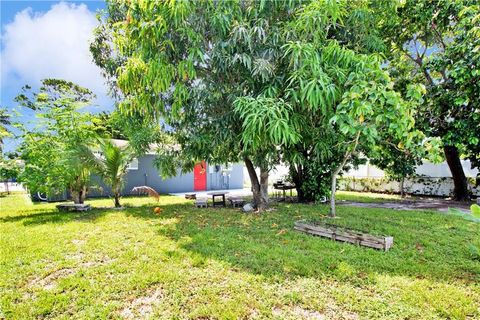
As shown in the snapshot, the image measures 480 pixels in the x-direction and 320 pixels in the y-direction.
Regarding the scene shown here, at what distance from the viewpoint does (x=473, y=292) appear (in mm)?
3297

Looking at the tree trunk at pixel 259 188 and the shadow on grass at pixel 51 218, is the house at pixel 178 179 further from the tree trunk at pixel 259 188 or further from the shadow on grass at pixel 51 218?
the shadow on grass at pixel 51 218

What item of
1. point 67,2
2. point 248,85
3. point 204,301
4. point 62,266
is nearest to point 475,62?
point 248,85

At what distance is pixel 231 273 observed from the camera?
3803 millimetres

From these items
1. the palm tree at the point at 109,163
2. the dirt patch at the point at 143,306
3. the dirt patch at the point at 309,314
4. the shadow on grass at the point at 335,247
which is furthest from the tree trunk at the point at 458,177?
the palm tree at the point at 109,163

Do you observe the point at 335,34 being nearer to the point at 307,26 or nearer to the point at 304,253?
the point at 307,26

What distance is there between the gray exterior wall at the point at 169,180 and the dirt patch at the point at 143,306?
362 inches

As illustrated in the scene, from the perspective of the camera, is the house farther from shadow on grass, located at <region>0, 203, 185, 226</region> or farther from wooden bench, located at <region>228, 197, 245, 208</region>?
shadow on grass, located at <region>0, 203, 185, 226</region>

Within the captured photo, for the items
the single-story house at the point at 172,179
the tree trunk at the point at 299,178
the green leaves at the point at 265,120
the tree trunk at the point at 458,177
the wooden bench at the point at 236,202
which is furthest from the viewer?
the single-story house at the point at 172,179

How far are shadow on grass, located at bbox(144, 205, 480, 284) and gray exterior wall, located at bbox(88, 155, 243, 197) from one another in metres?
6.66

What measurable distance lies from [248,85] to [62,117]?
6316 millimetres

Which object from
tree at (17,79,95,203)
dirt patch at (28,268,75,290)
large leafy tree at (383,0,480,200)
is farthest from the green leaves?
large leafy tree at (383,0,480,200)

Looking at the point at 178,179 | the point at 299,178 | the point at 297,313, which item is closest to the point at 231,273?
the point at 297,313

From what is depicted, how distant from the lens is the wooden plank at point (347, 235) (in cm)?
469

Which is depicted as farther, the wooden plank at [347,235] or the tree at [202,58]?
the tree at [202,58]
